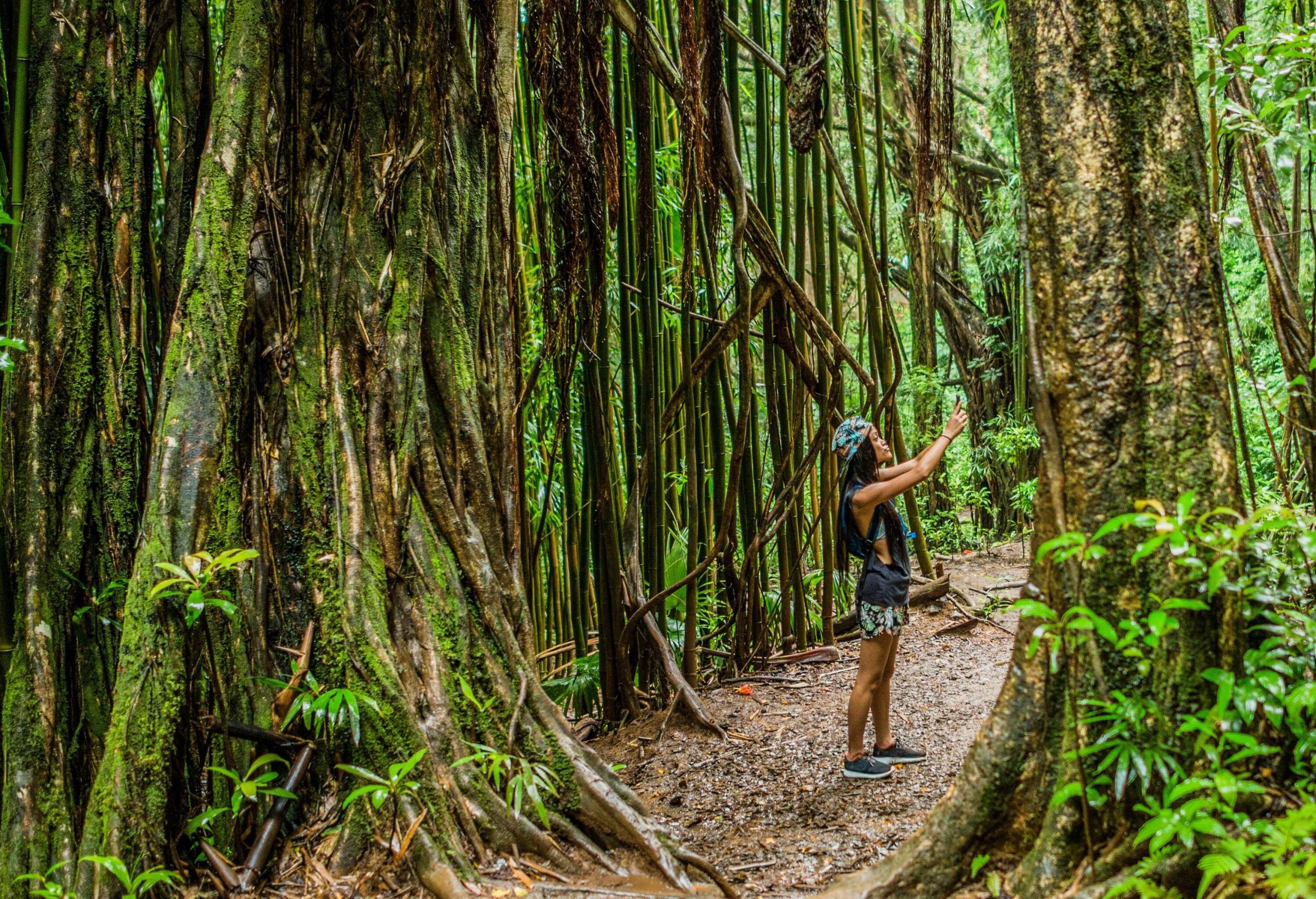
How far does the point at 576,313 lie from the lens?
3.70 m

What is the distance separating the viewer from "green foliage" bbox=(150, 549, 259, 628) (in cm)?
195

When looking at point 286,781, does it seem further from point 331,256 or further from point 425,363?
point 331,256

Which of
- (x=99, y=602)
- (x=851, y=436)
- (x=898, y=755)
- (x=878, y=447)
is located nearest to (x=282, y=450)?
(x=99, y=602)

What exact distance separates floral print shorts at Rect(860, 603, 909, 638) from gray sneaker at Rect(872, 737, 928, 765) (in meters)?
0.48

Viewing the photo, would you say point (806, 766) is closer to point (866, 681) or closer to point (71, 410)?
point (866, 681)

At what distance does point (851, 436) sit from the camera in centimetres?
330

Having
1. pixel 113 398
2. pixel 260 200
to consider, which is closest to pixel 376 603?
pixel 113 398

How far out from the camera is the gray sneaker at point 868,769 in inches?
127

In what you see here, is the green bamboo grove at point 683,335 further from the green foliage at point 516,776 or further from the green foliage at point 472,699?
the green foliage at point 516,776

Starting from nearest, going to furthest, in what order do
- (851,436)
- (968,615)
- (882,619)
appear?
(882,619), (851,436), (968,615)

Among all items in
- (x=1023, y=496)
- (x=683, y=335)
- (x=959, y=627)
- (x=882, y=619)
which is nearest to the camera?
(x=882, y=619)

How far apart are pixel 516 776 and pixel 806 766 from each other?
1.70m

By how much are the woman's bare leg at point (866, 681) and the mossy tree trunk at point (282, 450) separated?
118cm

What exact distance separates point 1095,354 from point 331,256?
1.87m
